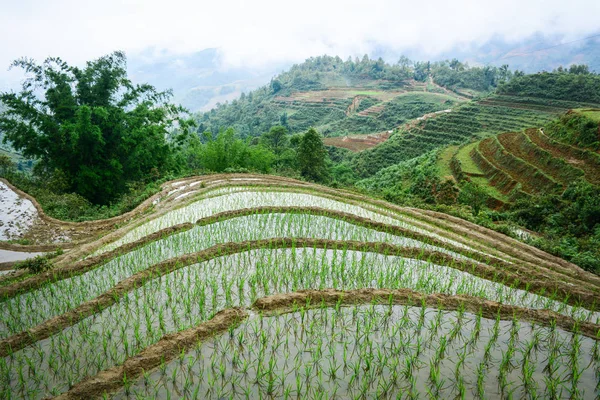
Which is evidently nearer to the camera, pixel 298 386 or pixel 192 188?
pixel 298 386

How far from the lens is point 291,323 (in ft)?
14.1

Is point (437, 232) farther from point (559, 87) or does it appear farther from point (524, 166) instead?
point (559, 87)

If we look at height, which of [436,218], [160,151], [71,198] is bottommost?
[436,218]

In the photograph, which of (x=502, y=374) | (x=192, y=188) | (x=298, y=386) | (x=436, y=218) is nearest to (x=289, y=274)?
(x=298, y=386)

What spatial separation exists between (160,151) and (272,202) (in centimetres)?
1075

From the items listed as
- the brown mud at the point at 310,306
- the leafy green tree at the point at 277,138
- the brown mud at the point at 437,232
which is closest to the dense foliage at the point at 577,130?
the brown mud at the point at 437,232

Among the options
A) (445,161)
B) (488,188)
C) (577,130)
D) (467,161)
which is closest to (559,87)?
(445,161)

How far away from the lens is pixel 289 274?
574 cm

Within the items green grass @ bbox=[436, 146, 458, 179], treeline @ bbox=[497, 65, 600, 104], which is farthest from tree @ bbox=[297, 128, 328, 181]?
treeline @ bbox=[497, 65, 600, 104]

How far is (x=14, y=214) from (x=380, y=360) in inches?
489

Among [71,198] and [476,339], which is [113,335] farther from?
[71,198]

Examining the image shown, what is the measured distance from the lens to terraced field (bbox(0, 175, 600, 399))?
3365mm

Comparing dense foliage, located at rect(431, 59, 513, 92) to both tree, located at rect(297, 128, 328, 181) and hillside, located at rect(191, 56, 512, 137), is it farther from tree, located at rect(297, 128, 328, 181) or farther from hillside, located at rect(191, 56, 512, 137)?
tree, located at rect(297, 128, 328, 181)

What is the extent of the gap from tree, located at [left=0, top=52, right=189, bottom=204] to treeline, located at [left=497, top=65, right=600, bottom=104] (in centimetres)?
4422
